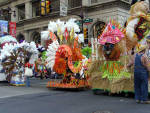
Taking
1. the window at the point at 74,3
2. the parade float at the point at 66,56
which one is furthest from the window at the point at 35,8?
the parade float at the point at 66,56

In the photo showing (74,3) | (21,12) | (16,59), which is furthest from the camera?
(21,12)

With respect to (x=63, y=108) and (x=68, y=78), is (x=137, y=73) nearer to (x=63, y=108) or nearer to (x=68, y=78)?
(x=63, y=108)

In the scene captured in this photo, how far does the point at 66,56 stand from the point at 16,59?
13.9 ft

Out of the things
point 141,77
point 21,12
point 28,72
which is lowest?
point 141,77

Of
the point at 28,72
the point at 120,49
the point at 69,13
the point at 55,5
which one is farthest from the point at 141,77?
the point at 55,5

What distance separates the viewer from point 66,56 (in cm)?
994

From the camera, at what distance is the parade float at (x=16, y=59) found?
41.7ft

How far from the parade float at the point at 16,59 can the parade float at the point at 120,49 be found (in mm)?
5821

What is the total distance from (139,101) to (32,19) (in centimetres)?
2635

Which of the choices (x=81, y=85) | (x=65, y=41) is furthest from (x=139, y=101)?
(x=65, y=41)

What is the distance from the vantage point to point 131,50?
27.8 ft

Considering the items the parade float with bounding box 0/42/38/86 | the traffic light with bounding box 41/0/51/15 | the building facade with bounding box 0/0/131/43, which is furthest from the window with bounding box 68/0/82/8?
the parade float with bounding box 0/42/38/86

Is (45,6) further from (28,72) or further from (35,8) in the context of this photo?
(35,8)

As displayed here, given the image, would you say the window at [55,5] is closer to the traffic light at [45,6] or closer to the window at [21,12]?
the window at [21,12]
